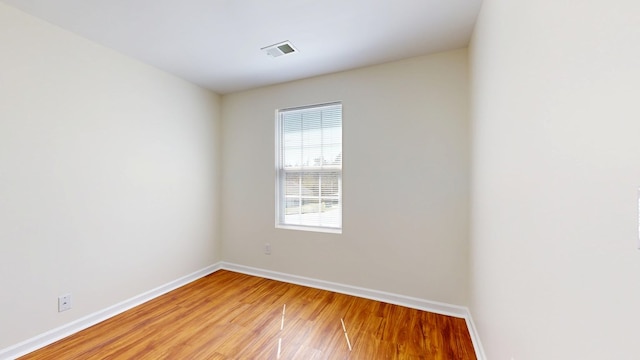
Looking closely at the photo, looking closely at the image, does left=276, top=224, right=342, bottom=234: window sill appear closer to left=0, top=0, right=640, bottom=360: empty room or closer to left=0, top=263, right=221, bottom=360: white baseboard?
left=0, top=0, right=640, bottom=360: empty room

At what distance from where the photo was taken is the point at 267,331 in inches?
81.9

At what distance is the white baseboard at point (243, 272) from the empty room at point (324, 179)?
0.06ft

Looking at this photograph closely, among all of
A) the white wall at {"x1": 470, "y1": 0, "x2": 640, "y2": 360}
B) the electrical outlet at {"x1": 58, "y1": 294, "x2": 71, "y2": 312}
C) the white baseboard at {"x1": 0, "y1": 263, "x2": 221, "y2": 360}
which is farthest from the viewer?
the electrical outlet at {"x1": 58, "y1": 294, "x2": 71, "y2": 312}

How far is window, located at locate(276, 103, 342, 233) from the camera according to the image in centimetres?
292

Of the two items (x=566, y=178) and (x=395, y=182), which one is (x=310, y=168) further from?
(x=566, y=178)

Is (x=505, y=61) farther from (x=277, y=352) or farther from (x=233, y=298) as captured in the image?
(x=233, y=298)

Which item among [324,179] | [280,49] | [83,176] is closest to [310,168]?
[324,179]

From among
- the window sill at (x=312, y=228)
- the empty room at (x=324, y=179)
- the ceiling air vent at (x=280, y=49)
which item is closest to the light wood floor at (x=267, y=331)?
the empty room at (x=324, y=179)

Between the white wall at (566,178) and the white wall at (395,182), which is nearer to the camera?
the white wall at (566,178)

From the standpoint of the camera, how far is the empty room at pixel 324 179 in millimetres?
678

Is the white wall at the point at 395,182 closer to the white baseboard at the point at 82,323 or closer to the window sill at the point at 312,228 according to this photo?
the window sill at the point at 312,228

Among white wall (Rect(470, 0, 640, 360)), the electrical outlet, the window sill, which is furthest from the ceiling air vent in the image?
the electrical outlet

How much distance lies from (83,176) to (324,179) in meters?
2.30

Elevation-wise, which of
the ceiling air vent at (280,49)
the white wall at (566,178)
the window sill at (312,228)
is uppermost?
the ceiling air vent at (280,49)
